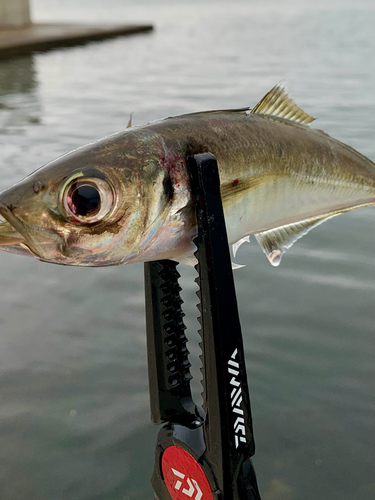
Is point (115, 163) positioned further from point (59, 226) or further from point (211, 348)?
point (211, 348)

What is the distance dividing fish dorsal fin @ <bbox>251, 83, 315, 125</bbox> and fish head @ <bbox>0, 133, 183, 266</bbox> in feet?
1.45

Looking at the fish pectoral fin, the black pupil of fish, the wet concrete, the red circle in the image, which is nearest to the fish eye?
the black pupil of fish

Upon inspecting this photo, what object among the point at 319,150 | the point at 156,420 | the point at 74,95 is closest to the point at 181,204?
the point at 319,150

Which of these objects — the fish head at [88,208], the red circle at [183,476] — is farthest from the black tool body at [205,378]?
the fish head at [88,208]

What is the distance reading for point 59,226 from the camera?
4.20ft

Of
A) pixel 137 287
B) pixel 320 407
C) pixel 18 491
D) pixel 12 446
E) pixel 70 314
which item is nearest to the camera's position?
pixel 18 491

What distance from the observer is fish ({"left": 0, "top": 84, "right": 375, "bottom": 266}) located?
1282mm

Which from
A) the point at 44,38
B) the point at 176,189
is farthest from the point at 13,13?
the point at 176,189

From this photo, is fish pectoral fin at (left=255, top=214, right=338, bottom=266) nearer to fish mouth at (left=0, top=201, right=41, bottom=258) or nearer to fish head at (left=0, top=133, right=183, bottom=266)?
fish head at (left=0, top=133, right=183, bottom=266)

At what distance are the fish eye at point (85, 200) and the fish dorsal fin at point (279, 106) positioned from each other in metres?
0.56

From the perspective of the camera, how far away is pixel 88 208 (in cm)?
128

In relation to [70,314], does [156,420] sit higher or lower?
lower

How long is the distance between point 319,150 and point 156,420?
961 millimetres

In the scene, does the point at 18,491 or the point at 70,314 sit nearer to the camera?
the point at 18,491
